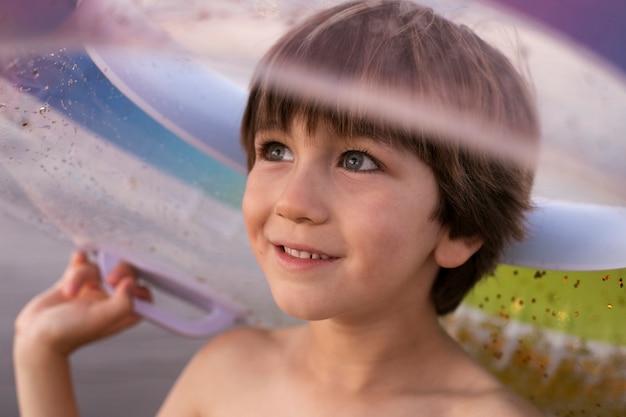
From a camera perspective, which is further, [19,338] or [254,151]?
[19,338]

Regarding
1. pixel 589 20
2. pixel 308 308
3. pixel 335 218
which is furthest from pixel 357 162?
pixel 589 20

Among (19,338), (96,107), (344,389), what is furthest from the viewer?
(19,338)

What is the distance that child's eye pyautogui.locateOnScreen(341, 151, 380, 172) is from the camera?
0.93 m

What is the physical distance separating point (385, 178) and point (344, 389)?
339 mm

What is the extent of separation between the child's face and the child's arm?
1.20 ft

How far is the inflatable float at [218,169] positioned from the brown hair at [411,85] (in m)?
0.02

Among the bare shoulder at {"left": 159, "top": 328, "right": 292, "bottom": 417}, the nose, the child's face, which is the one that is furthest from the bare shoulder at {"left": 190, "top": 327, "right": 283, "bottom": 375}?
the nose

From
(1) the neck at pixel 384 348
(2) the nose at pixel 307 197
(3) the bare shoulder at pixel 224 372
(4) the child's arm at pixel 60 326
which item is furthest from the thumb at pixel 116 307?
(2) the nose at pixel 307 197

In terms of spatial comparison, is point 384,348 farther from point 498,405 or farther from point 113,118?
point 113,118

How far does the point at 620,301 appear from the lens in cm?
105

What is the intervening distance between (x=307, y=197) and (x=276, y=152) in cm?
12

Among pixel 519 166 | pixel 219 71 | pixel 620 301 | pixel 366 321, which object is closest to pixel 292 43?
pixel 219 71

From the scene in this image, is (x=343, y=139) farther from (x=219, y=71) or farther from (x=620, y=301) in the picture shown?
(x=620, y=301)

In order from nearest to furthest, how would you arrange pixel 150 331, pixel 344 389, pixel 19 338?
pixel 344 389, pixel 19 338, pixel 150 331
